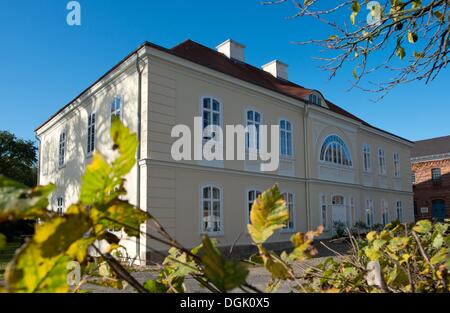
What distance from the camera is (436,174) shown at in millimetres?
36219

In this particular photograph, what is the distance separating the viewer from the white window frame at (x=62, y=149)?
1884 cm

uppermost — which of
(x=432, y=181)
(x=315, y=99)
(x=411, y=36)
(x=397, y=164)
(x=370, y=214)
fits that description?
(x=315, y=99)

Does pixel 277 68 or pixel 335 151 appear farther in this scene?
pixel 277 68

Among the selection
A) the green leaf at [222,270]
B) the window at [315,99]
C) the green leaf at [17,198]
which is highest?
the window at [315,99]

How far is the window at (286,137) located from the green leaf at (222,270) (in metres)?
16.9

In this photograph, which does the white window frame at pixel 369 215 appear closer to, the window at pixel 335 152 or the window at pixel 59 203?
the window at pixel 335 152

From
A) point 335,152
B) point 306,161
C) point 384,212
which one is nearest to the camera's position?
point 306,161

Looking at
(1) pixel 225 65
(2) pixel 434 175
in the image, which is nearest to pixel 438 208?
(2) pixel 434 175

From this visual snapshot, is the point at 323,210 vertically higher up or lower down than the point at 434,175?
lower down

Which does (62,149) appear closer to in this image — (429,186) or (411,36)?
(411,36)

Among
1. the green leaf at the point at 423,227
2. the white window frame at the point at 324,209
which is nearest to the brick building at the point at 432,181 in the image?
the white window frame at the point at 324,209

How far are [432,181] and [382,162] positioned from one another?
14.2 metres

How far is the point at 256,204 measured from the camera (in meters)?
0.99

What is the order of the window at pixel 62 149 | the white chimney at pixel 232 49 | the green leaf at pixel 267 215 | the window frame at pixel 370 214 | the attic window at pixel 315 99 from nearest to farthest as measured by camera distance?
1. the green leaf at pixel 267 215
2. the window at pixel 62 149
3. the attic window at pixel 315 99
4. the white chimney at pixel 232 49
5. the window frame at pixel 370 214
